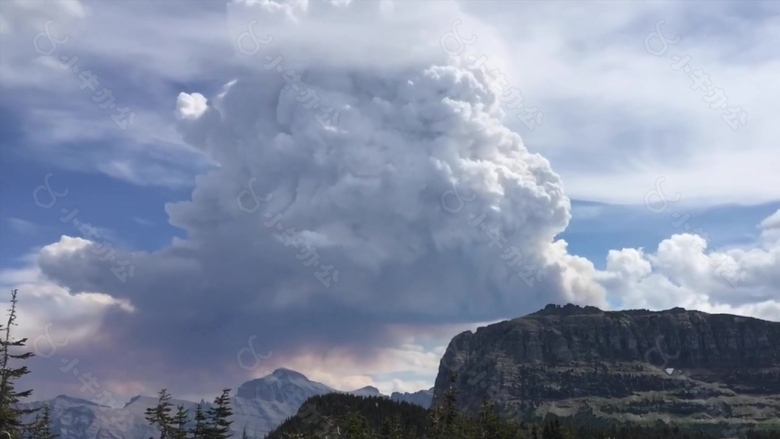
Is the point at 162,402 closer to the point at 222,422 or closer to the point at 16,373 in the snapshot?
the point at 222,422

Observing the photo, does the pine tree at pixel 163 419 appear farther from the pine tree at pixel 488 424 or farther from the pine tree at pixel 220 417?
the pine tree at pixel 488 424

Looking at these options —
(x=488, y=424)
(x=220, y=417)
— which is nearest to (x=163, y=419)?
(x=220, y=417)

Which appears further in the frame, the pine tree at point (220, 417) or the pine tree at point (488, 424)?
the pine tree at point (488, 424)

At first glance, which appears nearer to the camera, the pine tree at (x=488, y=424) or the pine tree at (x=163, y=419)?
the pine tree at (x=163, y=419)

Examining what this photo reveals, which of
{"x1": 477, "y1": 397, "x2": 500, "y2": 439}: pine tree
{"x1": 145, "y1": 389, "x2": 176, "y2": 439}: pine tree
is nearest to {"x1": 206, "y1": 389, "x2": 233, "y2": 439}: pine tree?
{"x1": 145, "y1": 389, "x2": 176, "y2": 439}: pine tree

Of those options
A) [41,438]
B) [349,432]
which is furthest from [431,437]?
[41,438]

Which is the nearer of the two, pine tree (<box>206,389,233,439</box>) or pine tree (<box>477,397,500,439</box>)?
pine tree (<box>206,389,233,439</box>)

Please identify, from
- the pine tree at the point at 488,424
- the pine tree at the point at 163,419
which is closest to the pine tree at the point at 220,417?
the pine tree at the point at 163,419

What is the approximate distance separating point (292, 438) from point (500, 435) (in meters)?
45.7

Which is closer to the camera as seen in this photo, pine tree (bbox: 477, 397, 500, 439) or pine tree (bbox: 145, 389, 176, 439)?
pine tree (bbox: 145, 389, 176, 439)

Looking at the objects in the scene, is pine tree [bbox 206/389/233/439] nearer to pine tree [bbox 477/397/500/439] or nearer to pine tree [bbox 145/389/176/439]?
pine tree [bbox 145/389/176/439]

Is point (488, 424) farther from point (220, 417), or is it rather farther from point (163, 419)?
→ point (163, 419)

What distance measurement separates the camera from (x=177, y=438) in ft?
283

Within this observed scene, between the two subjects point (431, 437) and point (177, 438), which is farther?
point (431, 437)
